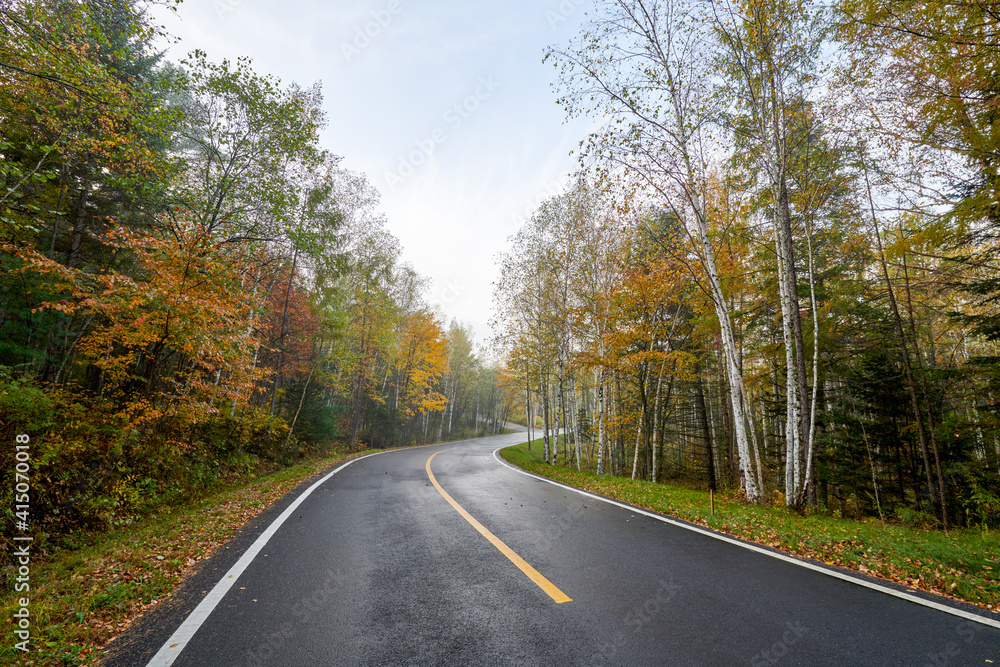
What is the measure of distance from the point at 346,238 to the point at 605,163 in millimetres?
13642

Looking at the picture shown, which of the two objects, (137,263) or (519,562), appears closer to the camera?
(519,562)

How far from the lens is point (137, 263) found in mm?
10477

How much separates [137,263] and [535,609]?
1326cm

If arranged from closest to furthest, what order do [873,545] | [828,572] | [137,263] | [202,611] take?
[202,611]
[828,572]
[873,545]
[137,263]

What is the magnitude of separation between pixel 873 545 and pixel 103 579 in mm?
8788

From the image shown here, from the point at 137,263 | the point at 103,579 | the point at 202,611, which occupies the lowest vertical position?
the point at 103,579

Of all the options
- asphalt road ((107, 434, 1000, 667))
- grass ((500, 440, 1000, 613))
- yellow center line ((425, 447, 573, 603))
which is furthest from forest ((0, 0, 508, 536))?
grass ((500, 440, 1000, 613))

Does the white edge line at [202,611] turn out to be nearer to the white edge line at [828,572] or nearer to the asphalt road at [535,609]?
the asphalt road at [535,609]

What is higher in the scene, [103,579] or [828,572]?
[828,572]

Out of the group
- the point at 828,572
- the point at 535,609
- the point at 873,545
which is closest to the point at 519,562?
the point at 535,609

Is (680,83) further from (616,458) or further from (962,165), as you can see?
(616,458)

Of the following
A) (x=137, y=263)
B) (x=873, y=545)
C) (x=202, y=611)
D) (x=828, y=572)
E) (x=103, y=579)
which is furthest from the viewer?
(x=137, y=263)

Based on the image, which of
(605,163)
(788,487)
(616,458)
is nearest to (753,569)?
(788,487)

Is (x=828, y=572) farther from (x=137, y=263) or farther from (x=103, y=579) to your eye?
(x=137, y=263)
